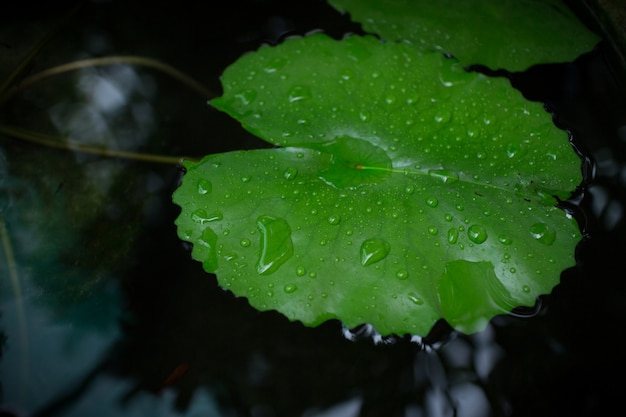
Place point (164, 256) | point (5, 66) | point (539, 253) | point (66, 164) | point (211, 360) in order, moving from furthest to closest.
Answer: point (5, 66)
point (66, 164)
point (164, 256)
point (211, 360)
point (539, 253)

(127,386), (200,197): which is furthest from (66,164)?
(127,386)

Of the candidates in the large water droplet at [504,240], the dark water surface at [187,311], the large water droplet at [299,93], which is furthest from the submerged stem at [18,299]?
the large water droplet at [504,240]

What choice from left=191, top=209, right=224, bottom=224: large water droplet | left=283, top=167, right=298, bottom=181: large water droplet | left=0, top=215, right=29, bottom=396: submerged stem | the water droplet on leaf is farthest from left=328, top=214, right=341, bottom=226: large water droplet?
left=0, top=215, right=29, bottom=396: submerged stem

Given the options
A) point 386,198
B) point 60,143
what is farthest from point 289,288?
point 60,143

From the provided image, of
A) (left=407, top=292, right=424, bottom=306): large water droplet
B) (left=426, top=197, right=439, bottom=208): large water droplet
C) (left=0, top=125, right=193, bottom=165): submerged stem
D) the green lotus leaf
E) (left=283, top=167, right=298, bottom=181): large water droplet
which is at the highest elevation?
the green lotus leaf

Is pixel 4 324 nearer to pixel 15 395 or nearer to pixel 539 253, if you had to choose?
pixel 15 395

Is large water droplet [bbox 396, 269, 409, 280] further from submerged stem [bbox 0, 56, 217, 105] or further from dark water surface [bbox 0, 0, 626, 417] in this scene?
submerged stem [bbox 0, 56, 217, 105]

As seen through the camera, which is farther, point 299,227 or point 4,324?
point 4,324
